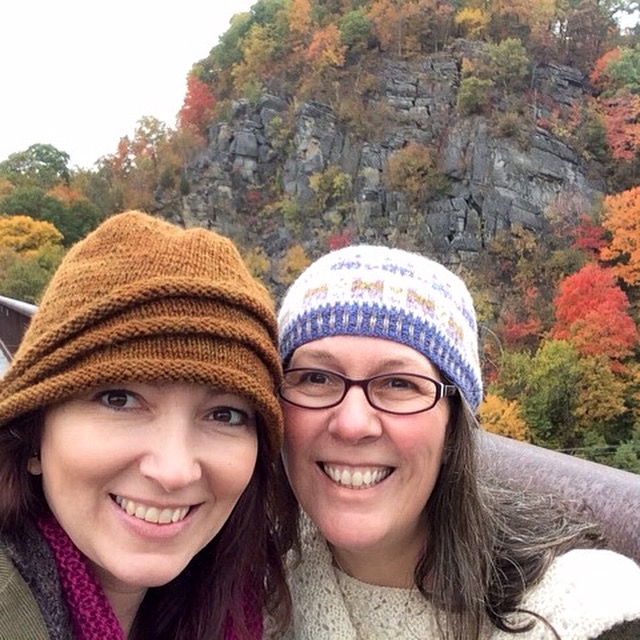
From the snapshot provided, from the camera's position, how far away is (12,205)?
32.5 meters

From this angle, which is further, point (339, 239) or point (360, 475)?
point (339, 239)

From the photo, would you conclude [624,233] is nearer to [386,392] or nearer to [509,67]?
[509,67]

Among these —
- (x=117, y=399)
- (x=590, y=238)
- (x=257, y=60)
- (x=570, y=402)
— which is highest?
(x=117, y=399)

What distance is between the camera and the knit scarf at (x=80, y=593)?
1.32 meters

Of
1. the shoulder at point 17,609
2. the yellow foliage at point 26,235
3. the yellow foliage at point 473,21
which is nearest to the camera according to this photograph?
the shoulder at point 17,609

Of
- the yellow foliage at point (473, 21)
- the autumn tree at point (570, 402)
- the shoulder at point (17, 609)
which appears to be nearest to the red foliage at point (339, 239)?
the yellow foliage at point (473, 21)

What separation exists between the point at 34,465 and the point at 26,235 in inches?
1156

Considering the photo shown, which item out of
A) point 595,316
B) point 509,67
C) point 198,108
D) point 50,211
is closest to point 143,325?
point 595,316

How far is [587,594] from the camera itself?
139 centimetres

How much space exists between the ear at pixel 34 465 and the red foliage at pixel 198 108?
4944 centimetres

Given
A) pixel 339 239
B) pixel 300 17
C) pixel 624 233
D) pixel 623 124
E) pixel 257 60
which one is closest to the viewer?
pixel 624 233

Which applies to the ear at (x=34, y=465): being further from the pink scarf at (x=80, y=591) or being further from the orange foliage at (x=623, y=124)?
the orange foliage at (x=623, y=124)

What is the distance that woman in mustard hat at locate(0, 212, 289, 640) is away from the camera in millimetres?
1271

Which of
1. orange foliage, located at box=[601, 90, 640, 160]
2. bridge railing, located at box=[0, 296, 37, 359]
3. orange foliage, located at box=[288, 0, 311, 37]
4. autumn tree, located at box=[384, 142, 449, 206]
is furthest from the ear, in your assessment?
orange foliage, located at box=[288, 0, 311, 37]
